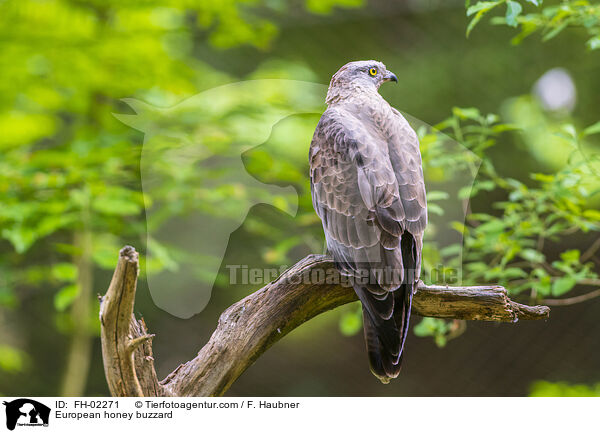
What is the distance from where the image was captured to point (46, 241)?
2387 millimetres

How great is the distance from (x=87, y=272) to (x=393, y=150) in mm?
1480

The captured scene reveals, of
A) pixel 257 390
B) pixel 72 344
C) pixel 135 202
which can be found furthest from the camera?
pixel 257 390

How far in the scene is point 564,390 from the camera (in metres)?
2.38

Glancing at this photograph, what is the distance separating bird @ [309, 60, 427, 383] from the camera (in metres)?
1.30

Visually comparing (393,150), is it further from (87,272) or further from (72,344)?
(72,344)

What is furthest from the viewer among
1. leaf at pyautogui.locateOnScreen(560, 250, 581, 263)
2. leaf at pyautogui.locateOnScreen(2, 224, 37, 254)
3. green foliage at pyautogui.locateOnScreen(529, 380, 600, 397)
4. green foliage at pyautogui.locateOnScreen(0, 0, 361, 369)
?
green foliage at pyautogui.locateOnScreen(529, 380, 600, 397)

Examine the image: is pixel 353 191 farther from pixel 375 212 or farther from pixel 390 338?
pixel 390 338

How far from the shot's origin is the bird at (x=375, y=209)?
4.27 ft

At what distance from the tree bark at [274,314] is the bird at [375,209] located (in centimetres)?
9

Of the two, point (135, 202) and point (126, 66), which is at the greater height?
point (126, 66)

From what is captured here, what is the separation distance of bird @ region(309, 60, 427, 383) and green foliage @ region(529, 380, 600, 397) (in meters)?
1.34

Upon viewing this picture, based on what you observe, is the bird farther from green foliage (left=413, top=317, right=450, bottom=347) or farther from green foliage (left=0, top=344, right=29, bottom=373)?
green foliage (left=0, top=344, right=29, bottom=373)
